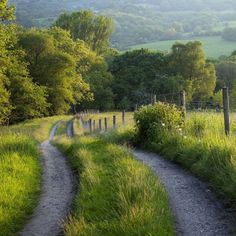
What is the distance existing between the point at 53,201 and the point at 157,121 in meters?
7.88

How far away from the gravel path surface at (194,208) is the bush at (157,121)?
5.31 meters

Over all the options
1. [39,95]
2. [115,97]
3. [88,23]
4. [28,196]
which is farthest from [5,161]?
[88,23]

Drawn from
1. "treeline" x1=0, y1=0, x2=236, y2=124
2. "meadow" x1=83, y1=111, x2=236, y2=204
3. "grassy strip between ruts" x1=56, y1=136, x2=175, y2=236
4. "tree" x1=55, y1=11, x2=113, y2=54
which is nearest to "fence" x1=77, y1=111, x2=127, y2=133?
"treeline" x1=0, y1=0, x2=236, y2=124

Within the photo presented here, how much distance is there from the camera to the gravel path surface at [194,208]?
802 cm

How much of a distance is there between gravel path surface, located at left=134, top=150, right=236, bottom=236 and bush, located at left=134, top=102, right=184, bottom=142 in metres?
5.31

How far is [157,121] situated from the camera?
18.4 meters

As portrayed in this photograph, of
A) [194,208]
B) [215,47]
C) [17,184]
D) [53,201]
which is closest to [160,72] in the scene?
[215,47]

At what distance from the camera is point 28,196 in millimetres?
11414

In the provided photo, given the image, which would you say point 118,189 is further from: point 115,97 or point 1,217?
point 115,97

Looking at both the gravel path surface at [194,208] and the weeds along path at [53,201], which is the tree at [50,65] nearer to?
the weeds along path at [53,201]

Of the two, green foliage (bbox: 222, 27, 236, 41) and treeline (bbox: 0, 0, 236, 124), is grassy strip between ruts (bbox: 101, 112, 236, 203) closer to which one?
treeline (bbox: 0, 0, 236, 124)

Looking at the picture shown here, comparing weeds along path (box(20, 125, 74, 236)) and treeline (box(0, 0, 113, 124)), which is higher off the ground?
treeline (box(0, 0, 113, 124))

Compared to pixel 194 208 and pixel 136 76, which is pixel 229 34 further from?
pixel 194 208

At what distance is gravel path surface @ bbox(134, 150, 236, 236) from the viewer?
8016mm
